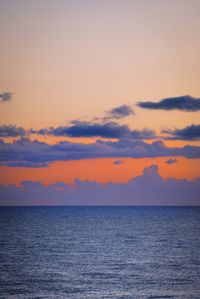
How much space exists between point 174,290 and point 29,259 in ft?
124

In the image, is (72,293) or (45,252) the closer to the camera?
(72,293)

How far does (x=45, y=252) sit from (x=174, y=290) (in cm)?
4606

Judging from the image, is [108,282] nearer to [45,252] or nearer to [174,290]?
[174,290]

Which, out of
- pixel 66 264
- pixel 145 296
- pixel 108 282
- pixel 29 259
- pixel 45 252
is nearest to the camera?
pixel 145 296

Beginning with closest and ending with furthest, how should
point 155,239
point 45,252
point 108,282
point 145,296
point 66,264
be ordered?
point 145,296 < point 108,282 < point 66,264 < point 45,252 < point 155,239

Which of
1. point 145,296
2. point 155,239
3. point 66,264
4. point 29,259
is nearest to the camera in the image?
point 145,296

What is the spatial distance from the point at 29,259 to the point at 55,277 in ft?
66.2

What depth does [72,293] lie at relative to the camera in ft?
220

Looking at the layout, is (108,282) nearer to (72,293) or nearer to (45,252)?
(72,293)

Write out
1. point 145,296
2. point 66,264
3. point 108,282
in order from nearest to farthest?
point 145,296 < point 108,282 < point 66,264

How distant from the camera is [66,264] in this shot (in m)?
90.9

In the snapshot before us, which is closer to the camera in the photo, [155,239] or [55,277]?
[55,277]

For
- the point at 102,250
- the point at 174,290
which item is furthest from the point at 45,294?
the point at 102,250

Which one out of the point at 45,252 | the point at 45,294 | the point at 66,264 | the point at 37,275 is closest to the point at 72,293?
the point at 45,294
